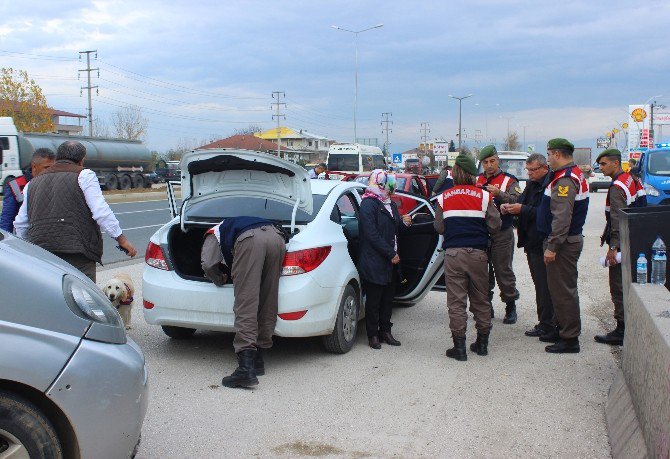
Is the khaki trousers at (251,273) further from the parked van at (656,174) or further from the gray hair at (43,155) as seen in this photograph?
the parked van at (656,174)

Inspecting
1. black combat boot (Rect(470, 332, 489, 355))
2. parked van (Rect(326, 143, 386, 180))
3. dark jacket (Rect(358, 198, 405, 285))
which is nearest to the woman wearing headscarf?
dark jacket (Rect(358, 198, 405, 285))

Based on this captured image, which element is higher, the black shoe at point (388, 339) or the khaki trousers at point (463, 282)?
the khaki trousers at point (463, 282)

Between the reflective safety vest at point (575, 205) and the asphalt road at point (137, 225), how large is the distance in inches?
314

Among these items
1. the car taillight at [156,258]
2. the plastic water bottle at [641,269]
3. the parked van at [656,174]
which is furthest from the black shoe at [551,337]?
the parked van at [656,174]

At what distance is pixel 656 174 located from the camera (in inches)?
704

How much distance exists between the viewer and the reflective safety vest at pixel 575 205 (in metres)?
6.07

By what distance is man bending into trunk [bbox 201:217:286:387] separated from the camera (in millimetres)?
5312

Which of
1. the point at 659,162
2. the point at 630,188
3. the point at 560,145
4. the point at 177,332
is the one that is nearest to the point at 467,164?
the point at 560,145

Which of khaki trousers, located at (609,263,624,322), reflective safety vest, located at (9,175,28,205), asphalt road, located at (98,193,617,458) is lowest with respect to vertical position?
asphalt road, located at (98,193,617,458)

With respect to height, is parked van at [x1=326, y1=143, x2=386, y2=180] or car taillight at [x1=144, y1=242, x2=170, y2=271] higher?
parked van at [x1=326, y1=143, x2=386, y2=180]

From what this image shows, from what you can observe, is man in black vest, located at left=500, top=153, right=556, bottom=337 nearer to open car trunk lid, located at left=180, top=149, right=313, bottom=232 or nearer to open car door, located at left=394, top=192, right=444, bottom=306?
open car door, located at left=394, top=192, right=444, bottom=306

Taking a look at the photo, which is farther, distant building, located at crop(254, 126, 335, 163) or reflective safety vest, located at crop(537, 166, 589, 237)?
distant building, located at crop(254, 126, 335, 163)

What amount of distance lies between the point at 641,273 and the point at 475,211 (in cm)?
168

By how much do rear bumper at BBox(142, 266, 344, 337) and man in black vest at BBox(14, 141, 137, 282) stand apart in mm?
641
